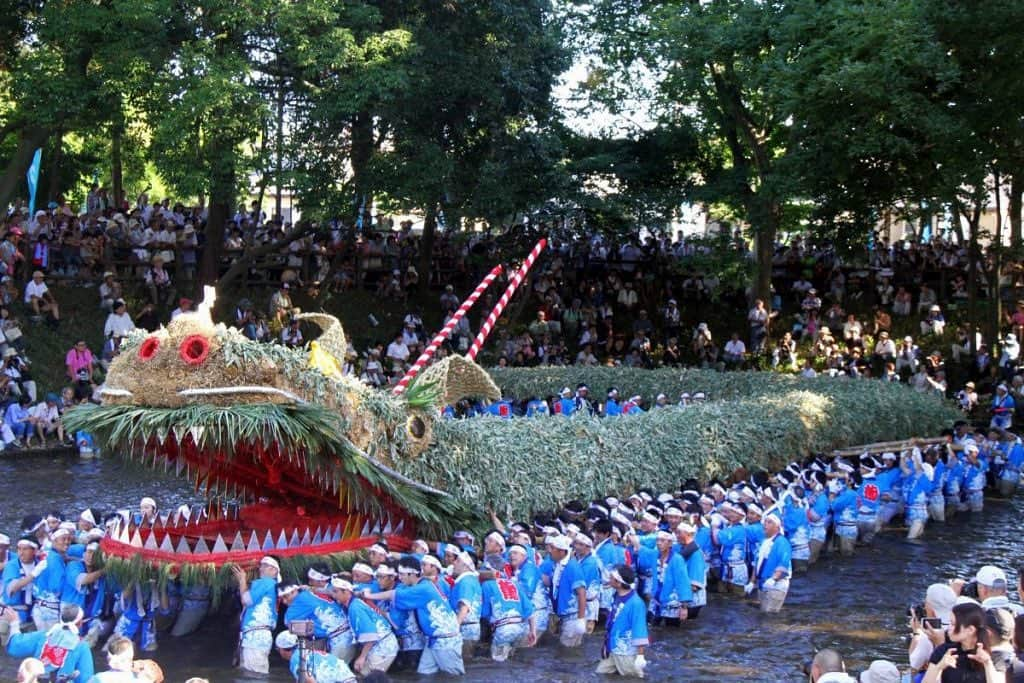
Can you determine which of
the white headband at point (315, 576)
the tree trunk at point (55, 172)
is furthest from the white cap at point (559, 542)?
the tree trunk at point (55, 172)

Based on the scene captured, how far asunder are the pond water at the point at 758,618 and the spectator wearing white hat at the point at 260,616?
154 millimetres

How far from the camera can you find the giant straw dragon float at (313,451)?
388 inches

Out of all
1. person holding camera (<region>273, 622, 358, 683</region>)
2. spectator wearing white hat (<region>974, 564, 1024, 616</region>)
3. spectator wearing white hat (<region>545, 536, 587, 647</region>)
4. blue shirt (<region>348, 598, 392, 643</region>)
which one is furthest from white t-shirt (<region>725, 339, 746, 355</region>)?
spectator wearing white hat (<region>974, 564, 1024, 616</region>)

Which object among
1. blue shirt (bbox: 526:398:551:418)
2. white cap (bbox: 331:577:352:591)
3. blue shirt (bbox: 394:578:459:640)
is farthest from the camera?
blue shirt (bbox: 526:398:551:418)

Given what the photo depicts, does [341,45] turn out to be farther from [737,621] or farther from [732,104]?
[737,621]

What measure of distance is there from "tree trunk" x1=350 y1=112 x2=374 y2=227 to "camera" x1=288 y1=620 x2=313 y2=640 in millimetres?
14743

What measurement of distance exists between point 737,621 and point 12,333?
44.6 feet

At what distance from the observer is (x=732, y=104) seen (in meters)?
26.2

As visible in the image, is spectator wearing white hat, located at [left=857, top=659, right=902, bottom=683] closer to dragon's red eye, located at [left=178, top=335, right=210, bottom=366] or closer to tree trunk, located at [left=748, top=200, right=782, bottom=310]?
dragon's red eye, located at [left=178, top=335, right=210, bottom=366]

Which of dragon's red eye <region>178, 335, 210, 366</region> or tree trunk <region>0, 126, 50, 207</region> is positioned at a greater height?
tree trunk <region>0, 126, 50, 207</region>

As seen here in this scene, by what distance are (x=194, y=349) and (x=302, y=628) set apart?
2369 mm

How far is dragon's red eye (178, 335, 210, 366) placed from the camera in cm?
988

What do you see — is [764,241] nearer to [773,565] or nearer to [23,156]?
[23,156]

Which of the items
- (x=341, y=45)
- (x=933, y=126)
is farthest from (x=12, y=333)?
(x=933, y=126)
